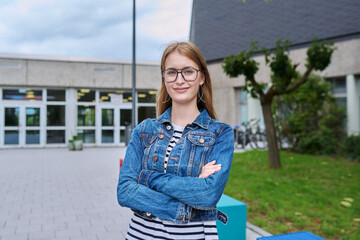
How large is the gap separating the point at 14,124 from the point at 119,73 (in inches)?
236

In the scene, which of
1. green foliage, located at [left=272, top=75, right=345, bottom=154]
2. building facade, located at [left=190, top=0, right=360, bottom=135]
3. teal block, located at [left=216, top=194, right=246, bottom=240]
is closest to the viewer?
teal block, located at [left=216, top=194, right=246, bottom=240]

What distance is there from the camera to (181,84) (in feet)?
5.66

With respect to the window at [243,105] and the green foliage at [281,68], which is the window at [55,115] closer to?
the window at [243,105]

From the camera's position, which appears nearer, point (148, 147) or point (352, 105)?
point (148, 147)

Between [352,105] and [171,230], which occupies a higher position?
[352,105]

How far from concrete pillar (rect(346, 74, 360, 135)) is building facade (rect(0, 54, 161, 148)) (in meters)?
8.93

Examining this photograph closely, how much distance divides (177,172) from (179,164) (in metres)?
0.04

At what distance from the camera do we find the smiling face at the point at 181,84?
171cm

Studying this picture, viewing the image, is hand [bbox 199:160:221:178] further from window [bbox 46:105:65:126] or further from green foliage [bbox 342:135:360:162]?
window [bbox 46:105:65:126]

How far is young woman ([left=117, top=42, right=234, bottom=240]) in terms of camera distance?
1.57m

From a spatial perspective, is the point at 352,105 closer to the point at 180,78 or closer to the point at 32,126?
the point at 180,78

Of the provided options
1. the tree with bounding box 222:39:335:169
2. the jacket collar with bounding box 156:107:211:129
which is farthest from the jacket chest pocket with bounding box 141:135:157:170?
the tree with bounding box 222:39:335:169

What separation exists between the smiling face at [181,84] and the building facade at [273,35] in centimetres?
1245

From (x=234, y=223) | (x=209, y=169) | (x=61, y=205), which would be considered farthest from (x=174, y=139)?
(x=61, y=205)
